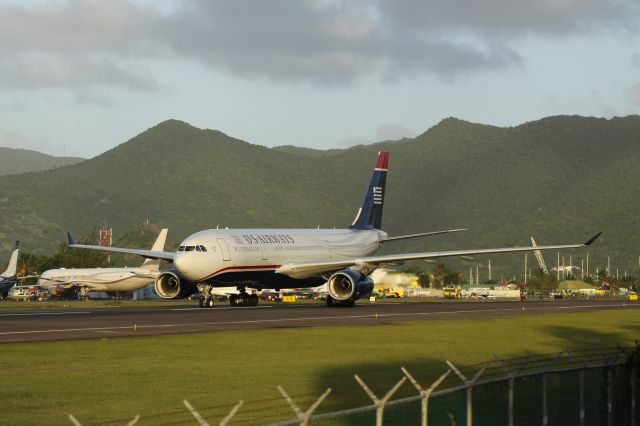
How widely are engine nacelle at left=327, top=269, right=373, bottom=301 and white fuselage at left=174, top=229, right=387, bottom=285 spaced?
369cm

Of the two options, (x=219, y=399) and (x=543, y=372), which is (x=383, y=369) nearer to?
(x=219, y=399)

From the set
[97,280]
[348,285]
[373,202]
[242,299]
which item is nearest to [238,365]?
[348,285]

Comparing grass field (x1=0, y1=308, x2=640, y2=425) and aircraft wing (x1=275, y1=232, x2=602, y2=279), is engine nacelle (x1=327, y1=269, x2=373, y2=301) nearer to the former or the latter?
aircraft wing (x1=275, y1=232, x2=602, y2=279)

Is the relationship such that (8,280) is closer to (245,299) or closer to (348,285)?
(245,299)

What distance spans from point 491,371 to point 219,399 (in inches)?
241

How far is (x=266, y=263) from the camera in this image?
5769 cm

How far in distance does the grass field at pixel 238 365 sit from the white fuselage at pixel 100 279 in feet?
194

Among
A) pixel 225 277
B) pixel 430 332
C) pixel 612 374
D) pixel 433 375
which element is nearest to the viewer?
pixel 612 374

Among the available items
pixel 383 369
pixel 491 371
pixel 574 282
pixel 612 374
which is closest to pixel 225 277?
pixel 383 369

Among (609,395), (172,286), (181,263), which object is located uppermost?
(181,263)

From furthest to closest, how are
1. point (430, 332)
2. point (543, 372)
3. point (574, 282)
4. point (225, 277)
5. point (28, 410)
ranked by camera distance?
point (574, 282), point (225, 277), point (430, 332), point (28, 410), point (543, 372)

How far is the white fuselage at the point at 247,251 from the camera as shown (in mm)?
53812

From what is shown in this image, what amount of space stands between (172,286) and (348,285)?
989 centimetres

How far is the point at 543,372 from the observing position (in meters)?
13.1
